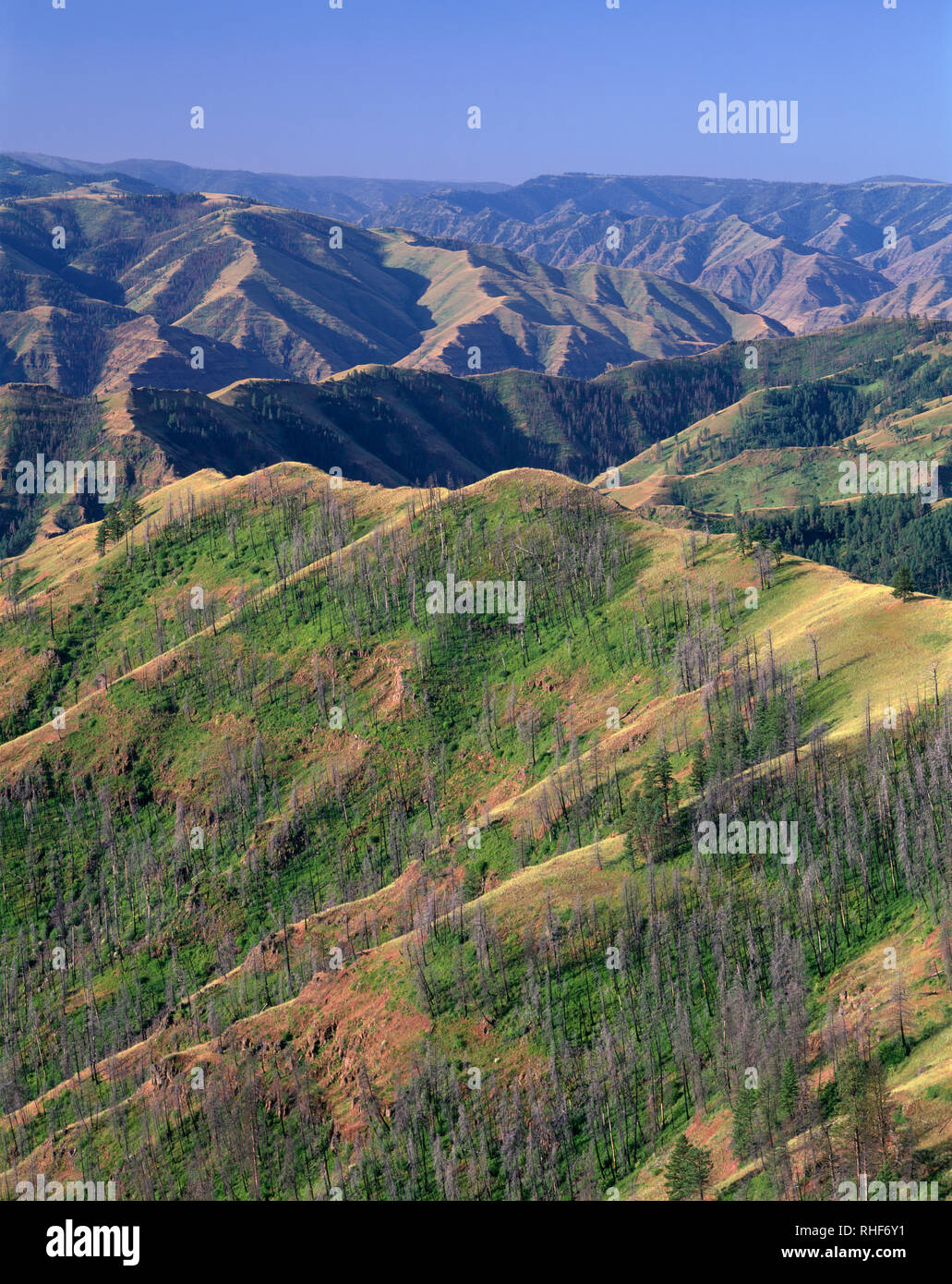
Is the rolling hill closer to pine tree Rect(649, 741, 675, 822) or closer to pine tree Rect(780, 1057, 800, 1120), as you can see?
pine tree Rect(780, 1057, 800, 1120)

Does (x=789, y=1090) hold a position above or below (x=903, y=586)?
below

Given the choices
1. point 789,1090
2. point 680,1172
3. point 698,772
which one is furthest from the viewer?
point 698,772

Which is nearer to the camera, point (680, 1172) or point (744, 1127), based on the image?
point (680, 1172)

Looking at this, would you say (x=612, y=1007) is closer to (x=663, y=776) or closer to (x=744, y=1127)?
(x=744, y=1127)

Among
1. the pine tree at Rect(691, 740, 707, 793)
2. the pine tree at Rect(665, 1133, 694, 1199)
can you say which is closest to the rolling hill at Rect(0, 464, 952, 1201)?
the pine tree at Rect(691, 740, 707, 793)

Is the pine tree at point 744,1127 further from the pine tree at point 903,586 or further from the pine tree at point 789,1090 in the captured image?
the pine tree at point 903,586

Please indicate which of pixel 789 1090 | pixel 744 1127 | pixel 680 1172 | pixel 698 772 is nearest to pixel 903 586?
pixel 698 772

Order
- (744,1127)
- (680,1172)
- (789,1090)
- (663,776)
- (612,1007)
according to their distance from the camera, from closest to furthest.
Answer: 1. (680,1172)
2. (744,1127)
3. (789,1090)
4. (612,1007)
5. (663,776)

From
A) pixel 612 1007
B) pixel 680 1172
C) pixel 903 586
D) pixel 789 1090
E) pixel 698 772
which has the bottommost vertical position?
pixel 612 1007

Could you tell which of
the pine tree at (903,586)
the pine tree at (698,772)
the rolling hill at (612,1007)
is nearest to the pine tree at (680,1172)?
the rolling hill at (612,1007)

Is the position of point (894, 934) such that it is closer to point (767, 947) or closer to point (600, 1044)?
point (767, 947)

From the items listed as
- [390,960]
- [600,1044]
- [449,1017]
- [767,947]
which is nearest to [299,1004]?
[390,960]
